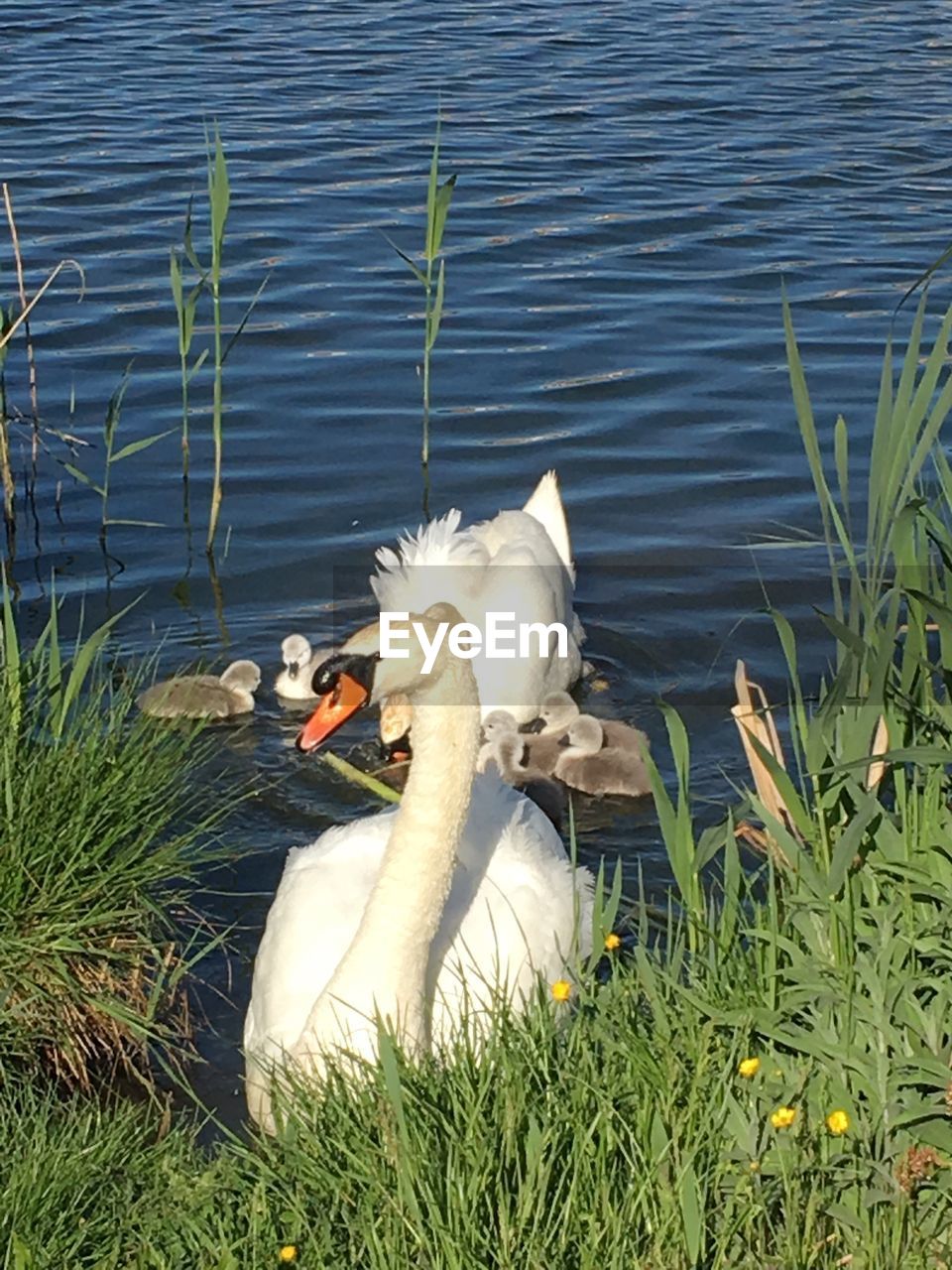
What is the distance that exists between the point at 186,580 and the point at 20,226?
159 inches

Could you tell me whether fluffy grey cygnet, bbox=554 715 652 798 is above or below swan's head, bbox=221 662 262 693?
below

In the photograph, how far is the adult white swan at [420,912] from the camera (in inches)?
169

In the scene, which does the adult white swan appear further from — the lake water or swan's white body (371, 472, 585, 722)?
swan's white body (371, 472, 585, 722)

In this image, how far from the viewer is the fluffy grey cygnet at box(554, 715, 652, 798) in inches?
256

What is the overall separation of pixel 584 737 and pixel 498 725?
1.05ft

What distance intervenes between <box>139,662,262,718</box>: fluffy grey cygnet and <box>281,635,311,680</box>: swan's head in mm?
117

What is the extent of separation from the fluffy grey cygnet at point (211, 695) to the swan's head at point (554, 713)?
0.97 m

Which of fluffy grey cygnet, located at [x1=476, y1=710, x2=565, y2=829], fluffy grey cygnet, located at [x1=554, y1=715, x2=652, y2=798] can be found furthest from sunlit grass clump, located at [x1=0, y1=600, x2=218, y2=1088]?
fluffy grey cygnet, located at [x1=554, y1=715, x2=652, y2=798]

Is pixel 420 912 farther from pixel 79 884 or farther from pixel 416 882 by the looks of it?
pixel 79 884

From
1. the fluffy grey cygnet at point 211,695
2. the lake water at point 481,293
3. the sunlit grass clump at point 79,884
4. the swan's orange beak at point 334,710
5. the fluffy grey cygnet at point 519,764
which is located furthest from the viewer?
the lake water at point 481,293

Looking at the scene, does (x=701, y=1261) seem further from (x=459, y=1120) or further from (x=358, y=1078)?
(x=358, y=1078)

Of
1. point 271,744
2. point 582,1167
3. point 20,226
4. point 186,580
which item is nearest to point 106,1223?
point 582,1167

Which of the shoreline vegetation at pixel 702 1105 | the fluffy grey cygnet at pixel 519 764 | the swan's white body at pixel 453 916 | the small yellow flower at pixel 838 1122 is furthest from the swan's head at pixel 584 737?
the small yellow flower at pixel 838 1122

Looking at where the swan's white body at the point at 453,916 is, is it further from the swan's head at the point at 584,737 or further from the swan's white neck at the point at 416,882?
the swan's head at the point at 584,737
